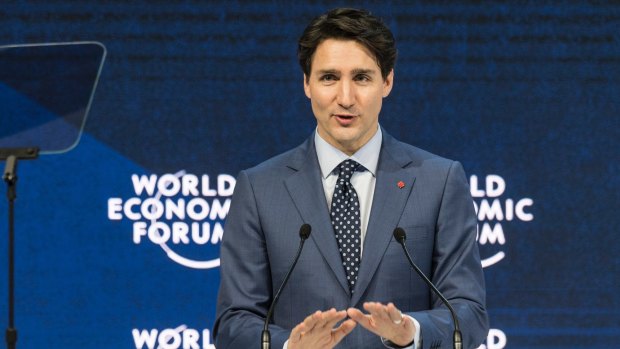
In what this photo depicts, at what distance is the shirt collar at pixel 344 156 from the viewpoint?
246 cm

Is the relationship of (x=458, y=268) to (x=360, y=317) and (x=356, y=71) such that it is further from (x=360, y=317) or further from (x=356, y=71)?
(x=356, y=71)

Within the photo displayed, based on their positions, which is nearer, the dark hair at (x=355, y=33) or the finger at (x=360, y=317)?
the finger at (x=360, y=317)

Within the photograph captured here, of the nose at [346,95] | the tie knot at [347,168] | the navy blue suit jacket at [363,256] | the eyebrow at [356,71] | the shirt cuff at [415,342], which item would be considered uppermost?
the eyebrow at [356,71]

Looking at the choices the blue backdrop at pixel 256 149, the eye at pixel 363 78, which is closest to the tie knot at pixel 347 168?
the eye at pixel 363 78

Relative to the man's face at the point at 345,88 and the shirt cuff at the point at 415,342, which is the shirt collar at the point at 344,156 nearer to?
the man's face at the point at 345,88

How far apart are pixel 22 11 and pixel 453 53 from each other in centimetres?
197

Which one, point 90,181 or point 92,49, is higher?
point 92,49

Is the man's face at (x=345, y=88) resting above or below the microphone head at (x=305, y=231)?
above

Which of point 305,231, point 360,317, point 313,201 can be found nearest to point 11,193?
point 313,201

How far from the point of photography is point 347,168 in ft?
8.04

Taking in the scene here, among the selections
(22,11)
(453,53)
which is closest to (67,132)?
(22,11)

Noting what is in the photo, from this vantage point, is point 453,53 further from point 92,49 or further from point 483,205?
point 92,49

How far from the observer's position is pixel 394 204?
2.36 m

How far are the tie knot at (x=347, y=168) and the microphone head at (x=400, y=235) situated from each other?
1.07ft
